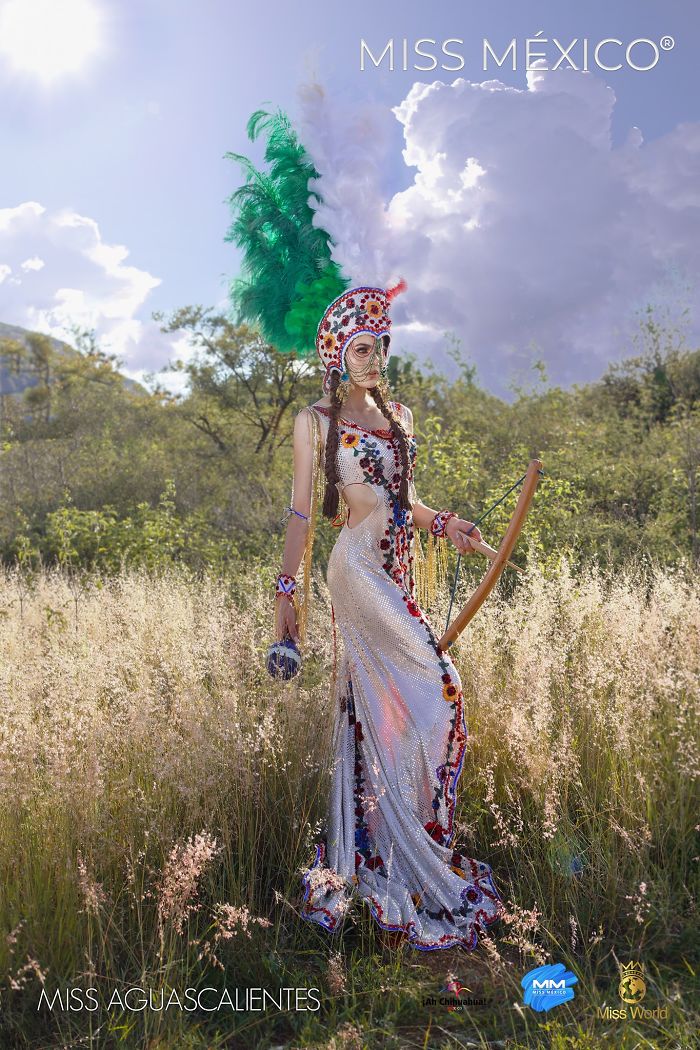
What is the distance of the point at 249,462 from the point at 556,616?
989 centimetres

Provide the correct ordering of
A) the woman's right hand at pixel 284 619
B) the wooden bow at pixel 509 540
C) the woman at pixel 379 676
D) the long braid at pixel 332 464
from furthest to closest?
the long braid at pixel 332 464
the woman's right hand at pixel 284 619
the woman at pixel 379 676
the wooden bow at pixel 509 540

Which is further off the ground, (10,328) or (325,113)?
(10,328)

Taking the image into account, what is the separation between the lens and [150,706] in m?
3.05

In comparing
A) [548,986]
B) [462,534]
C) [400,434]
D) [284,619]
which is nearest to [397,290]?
[400,434]

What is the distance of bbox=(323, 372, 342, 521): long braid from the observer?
3.00 m

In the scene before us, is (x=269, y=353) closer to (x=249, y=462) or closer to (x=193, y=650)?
(x=249, y=462)

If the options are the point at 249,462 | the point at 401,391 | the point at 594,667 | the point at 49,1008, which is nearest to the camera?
the point at 49,1008

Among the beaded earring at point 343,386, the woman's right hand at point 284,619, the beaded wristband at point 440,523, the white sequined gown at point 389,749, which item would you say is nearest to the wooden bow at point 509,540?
the white sequined gown at point 389,749

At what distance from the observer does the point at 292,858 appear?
9.23 feet

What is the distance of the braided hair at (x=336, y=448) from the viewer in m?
3.00

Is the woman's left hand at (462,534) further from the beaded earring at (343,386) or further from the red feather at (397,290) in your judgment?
the red feather at (397,290)

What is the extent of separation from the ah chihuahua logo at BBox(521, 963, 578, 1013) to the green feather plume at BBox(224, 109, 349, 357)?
92.6 inches

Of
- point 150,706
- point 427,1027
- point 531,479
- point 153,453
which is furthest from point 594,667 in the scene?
point 153,453

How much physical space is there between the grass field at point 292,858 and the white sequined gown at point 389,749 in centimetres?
9
